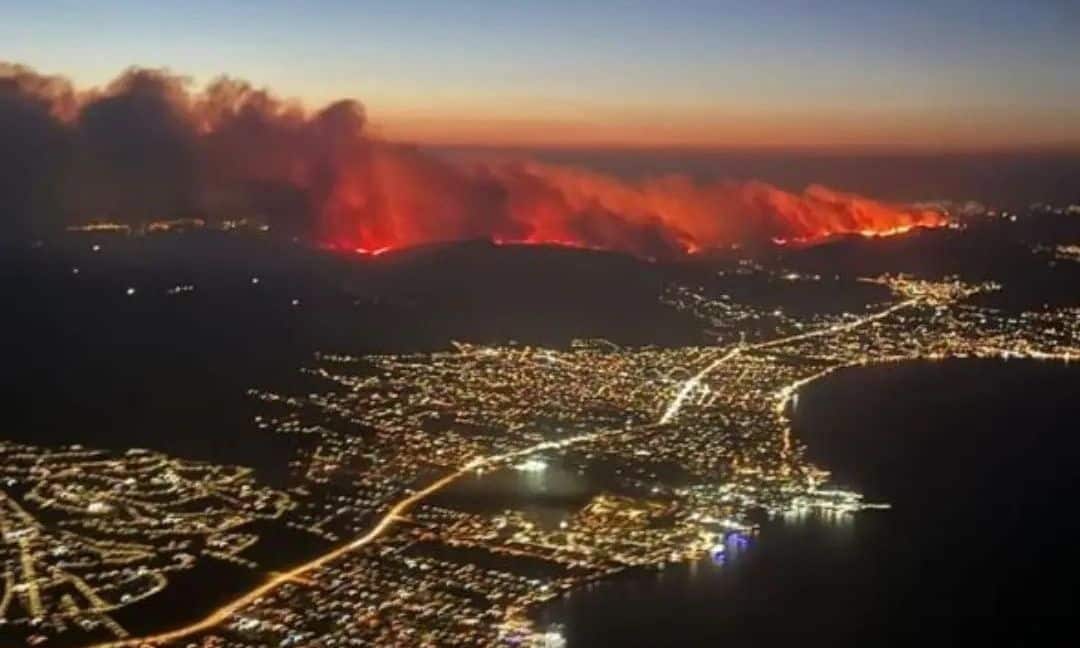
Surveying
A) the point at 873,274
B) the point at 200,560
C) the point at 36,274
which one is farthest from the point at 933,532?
the point at 873,274

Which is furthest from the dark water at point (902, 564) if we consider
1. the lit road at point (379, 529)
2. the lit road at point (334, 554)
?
the lit road at point (334, 554)

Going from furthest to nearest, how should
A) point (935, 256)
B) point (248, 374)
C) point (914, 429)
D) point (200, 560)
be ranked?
point (935, 256)
point (248, 374)
point (914, 429)
point (200, 560)

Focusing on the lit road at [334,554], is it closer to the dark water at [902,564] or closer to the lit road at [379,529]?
the lit road at [379,529]

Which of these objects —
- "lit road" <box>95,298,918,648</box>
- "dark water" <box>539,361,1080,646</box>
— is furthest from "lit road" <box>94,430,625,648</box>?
"dark water" <box>539,361,1080,646</box>

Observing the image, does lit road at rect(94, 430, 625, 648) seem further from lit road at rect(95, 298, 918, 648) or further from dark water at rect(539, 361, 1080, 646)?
dark water at rect(539, 361, 1080, 646)

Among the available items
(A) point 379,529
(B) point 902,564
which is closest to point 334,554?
(A) point 379,529

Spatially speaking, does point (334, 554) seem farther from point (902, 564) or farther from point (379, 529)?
point (902, 564)

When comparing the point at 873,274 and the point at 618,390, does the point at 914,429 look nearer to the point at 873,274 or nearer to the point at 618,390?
the point at 618,390

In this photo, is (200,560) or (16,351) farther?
(16,351)
